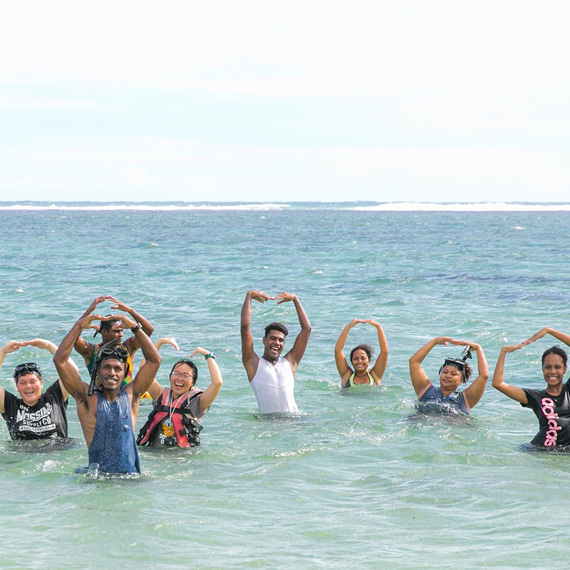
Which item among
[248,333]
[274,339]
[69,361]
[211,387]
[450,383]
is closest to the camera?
[69,361]

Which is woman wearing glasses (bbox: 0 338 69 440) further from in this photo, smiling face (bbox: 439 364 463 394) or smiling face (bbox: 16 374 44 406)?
smiling face (bbox: 439 364 463 394)

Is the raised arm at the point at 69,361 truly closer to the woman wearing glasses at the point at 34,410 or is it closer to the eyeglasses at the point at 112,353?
the eyeglasses at the point at 112,353

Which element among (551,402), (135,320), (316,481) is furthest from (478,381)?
(135,320)

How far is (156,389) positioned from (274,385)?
1770mm

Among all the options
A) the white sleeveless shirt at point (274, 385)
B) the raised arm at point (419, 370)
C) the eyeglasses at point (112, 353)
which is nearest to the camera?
the eyeglasses at point (112, 353)

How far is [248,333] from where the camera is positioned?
37.0 ft

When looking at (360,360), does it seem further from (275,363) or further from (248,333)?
(248,333)

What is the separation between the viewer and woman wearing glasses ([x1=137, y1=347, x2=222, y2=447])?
395 inches

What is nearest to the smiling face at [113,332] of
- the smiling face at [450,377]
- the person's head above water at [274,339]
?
the person's head above water at [274,339]

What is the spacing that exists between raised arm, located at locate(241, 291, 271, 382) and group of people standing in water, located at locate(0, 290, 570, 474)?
15 mm

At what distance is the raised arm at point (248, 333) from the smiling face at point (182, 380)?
4.05 feet

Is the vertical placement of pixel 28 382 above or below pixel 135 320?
below

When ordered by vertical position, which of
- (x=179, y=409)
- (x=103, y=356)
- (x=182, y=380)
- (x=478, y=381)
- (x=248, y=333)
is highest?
(x=103, y=356)

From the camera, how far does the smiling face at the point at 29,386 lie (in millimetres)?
10039
